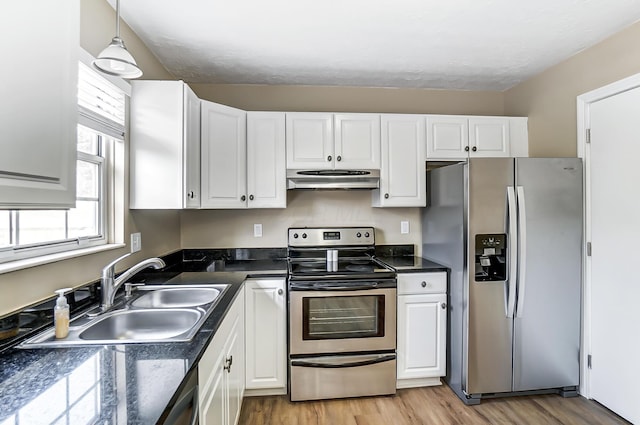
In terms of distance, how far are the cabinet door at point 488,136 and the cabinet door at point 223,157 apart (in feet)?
6.36

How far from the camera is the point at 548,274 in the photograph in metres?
2.29

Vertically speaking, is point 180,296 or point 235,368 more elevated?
point 180,296

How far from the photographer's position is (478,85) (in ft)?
9.83

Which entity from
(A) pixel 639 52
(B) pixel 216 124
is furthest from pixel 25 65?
(A) pixel 639 52

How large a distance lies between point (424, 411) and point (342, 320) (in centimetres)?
80

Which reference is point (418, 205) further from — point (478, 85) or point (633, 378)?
point (633, 378)

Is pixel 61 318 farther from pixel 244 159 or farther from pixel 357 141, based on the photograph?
pixel 357 141

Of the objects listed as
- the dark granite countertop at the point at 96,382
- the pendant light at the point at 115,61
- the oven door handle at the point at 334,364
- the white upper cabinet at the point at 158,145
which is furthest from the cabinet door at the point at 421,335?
the pendant light at the point at 115,61

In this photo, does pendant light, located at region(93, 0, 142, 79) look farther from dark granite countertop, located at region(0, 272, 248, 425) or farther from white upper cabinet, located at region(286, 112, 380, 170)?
white upper cabinet, located at region(286, 112, 380, 170)

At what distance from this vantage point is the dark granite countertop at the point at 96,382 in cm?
77

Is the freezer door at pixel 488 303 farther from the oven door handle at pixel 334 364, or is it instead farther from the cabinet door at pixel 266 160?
the cabinet door at pixel 266 160

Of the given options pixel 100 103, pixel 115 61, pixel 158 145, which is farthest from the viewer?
pixel 158 145

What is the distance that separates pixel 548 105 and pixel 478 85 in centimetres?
61

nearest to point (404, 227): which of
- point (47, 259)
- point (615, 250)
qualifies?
point (615, 250)
